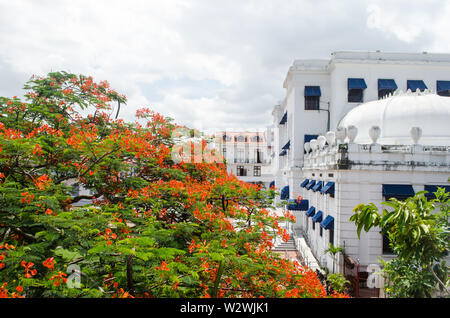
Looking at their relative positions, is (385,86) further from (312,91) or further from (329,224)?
(329,224)

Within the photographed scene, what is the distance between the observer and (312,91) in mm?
25875

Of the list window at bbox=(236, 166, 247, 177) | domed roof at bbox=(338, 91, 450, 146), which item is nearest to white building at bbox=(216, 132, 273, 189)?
window at bbox=(236, 166, 247, 177)

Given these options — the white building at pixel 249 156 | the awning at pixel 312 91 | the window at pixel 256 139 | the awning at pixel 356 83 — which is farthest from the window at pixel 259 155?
the awning at pixel 356 83

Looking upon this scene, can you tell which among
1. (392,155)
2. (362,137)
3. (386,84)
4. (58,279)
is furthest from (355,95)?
(58,279)

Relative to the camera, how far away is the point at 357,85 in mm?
24297

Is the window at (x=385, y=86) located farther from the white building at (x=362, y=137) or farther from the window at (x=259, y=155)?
the window at (x=259, y=155)

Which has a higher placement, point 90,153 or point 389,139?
point 389,139

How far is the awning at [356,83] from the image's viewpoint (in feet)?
79.5

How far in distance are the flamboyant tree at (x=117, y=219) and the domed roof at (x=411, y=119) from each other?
1168 centimetres

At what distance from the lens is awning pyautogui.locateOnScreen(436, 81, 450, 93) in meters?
24.9

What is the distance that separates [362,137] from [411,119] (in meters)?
2.85
